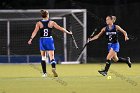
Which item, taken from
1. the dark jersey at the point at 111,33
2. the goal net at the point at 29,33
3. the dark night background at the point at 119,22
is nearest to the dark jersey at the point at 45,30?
the dark jersey at the point at 111,33

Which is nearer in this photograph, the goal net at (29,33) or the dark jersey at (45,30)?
the dark jersey at (45,30)

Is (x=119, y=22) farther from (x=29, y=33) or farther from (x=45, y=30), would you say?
(x=45, y=30)

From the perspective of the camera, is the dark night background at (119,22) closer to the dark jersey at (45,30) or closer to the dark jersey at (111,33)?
the dark jersey at (111,33)

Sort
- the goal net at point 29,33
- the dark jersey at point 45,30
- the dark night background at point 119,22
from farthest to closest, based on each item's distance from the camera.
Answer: the dark night background at point 119,22 < the goal net at point 29,33 < the dark jersey at point 45,30

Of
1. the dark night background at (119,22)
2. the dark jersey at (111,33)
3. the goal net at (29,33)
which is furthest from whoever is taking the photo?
the dark night background at (119,22)

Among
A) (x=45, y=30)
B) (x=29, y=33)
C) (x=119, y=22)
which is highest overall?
(x=119, y=22)

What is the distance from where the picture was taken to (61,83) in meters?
12.9

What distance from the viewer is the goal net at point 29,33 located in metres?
25.6

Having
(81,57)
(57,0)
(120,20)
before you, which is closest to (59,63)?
(81,57)

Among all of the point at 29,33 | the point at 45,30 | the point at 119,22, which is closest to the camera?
the point at 45,30

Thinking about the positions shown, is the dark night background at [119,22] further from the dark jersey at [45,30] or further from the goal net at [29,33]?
the dark jersey at [45,30]

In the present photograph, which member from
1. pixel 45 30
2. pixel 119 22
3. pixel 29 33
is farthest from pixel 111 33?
pixel 119 22

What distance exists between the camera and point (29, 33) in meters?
26.7

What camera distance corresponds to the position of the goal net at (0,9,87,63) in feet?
84.1
